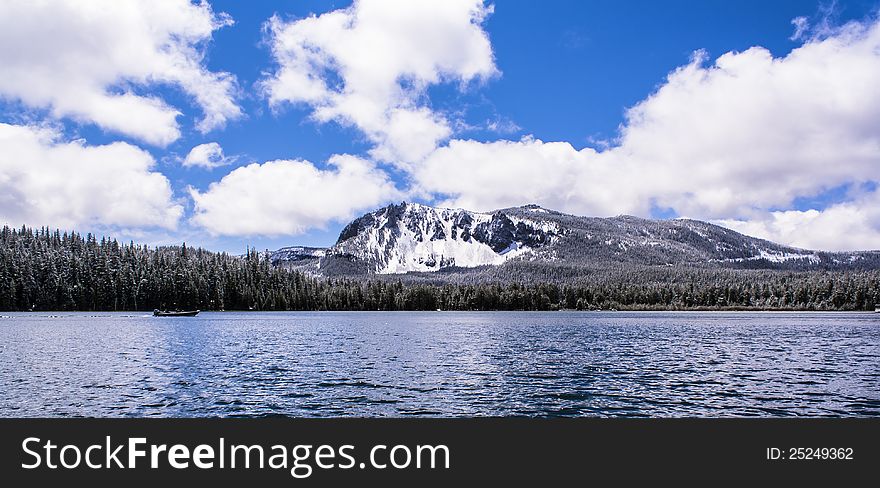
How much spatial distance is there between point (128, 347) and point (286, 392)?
169 ft

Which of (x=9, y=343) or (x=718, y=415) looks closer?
(x=718, y=415)

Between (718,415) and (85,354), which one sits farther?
(85,354)

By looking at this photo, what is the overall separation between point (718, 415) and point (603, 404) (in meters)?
7.28

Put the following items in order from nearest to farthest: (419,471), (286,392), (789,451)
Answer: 1. (419,471)
2. (789,451)
3. (286,392)

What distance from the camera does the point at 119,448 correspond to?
25.4 m

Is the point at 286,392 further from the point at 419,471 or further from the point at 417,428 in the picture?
the point at 419,471

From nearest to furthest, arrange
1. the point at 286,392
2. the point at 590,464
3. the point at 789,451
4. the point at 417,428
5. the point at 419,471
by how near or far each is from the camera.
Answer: the point at 419,471 < the point at 590,464 < the point at 789,451 < the point at 417,428 < the point at 286,392

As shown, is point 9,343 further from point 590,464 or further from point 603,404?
point 590,464

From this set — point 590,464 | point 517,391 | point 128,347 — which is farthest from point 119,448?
point 128,347

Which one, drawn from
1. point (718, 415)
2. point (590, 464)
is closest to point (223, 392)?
point (590, 464)

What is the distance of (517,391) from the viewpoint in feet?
154

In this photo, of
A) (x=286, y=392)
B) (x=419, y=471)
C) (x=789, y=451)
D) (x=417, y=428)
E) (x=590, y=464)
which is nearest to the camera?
(x=419, y=471)

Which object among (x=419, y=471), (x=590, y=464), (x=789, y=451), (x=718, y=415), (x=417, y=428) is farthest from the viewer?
(x=718, y=415)

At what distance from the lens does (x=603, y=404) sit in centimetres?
4125
